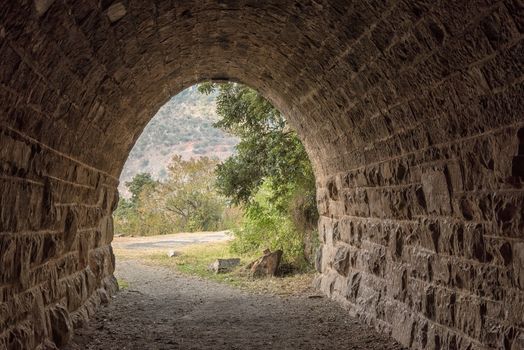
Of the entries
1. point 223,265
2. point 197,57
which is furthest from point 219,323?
point 223,265

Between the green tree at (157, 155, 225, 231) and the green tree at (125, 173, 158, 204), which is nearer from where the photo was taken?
the green tree at (157, 155, 225, 231)

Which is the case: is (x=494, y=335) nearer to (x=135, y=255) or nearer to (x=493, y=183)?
(x=493, y=183)

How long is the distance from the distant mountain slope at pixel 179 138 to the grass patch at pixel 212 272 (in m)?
55.4

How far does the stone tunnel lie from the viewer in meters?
3.73

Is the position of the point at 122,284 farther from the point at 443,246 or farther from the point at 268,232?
the point at 443,246

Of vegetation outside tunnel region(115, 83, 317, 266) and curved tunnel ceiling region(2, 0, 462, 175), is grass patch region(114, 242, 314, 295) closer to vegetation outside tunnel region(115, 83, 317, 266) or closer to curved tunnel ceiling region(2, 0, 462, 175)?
vegetation outside tunnel region(115, 83, 317, 266)

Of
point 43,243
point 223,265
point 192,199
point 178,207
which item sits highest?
point 192,199

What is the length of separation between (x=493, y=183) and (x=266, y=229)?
33.8 feet

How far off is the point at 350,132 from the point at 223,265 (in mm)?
6933

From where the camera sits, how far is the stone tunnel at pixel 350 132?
3732 millimetres

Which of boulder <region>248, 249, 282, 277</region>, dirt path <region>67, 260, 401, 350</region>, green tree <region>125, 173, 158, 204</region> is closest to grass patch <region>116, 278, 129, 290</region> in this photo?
dirt path <region>67, 260, 401, 350</region>

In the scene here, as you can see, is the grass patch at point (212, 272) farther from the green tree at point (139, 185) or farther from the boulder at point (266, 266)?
the green tree at point (139, 185)

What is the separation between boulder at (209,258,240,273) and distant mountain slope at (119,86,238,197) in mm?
59596

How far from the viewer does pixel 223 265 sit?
13094 mm
